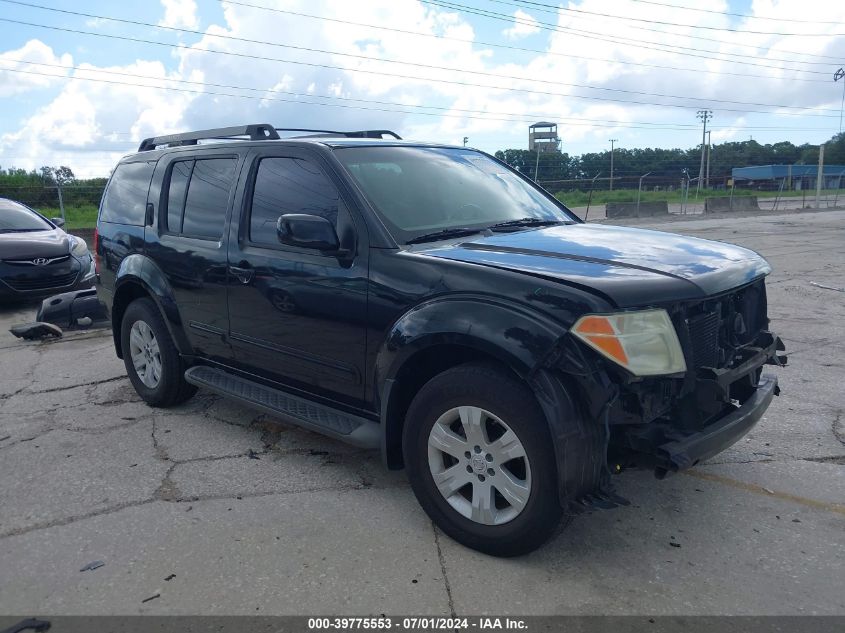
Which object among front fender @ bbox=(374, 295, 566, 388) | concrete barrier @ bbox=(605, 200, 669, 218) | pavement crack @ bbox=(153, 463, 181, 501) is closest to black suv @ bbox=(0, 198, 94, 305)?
pavement crack @ bbox=(153, 463, 181, 501)

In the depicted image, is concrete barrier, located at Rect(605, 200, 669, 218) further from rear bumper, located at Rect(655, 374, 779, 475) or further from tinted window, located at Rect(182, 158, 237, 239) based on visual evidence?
Result: rear bumper, located at Rect(655, 374, 779, 475)

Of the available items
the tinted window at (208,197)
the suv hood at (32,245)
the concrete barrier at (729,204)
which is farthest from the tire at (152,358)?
the concrete barrier at (729,204)

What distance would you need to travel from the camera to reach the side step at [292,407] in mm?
3559

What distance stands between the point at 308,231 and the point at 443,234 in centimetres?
71

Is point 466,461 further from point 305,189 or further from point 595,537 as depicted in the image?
point 305,189

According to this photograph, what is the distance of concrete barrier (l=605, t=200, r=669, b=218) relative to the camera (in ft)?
108

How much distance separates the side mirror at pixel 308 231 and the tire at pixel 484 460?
919mm

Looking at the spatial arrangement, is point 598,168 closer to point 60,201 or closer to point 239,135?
point 60,201

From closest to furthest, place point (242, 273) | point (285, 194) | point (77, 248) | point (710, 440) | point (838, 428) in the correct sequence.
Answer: point (710, 440)
point (285, 194)
point (242, 273)
point (838, 428)
point (77, 248)

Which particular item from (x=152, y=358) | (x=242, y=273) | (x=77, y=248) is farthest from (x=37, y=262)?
(x=242, y=273)

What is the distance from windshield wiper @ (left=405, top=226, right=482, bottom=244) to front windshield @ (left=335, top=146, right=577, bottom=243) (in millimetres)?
22

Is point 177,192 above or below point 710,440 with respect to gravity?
above

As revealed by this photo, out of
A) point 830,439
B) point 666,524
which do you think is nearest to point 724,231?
point 830,439

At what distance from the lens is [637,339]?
277 cm
